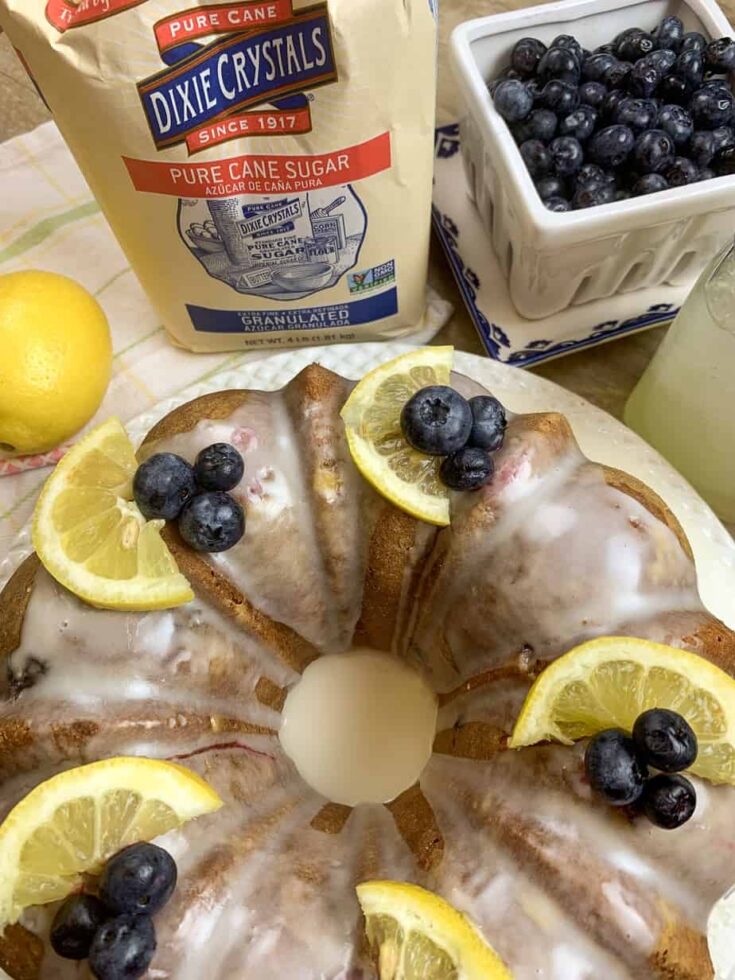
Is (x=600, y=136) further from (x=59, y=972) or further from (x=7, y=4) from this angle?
(x=59, y=972)

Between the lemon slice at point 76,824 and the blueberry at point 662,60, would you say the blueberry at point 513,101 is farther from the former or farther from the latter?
the lemon slice at point 76,824

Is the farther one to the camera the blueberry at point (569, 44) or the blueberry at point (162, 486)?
the blueberry at point (569, 44)

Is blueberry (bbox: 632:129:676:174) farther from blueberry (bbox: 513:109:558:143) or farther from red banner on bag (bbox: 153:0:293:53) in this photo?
red banner on bag (bbox: 153:0:293:53)

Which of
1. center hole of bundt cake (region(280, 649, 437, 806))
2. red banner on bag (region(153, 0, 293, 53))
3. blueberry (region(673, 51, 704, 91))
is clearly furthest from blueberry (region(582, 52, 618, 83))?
center hole of bundt cake (region(280, 649, 437, 806))

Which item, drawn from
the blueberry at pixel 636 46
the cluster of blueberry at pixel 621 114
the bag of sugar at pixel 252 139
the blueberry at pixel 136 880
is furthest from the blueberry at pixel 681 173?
the blueberry at pixel 136 880

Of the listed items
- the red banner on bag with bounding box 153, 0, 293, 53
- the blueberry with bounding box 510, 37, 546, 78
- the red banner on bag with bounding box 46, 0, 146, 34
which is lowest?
the blueberry with bounding box 510, 37, 546, 78

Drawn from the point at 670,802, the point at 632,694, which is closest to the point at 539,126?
the point at 632,694
